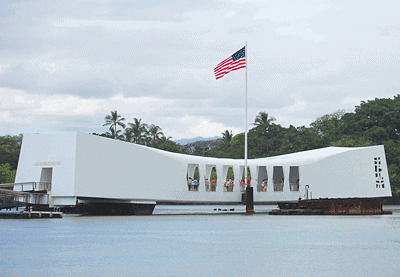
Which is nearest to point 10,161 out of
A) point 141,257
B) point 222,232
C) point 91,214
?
point 91,214

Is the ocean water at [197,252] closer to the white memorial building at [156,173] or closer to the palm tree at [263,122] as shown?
the white memorial building at [156,173]

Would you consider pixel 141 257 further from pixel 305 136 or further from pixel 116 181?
pixel 305 136

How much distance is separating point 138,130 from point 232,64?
44103mm

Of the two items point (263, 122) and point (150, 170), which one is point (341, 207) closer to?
point (150, 170)

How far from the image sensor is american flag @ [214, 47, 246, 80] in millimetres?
41844

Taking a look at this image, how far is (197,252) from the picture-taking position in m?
17.9

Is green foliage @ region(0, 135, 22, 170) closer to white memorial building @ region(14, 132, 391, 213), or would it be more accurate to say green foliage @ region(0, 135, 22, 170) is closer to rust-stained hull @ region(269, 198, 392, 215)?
white memorial building @ region(14, 132, 391, 213)

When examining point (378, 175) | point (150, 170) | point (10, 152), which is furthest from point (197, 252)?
point (10, 152)

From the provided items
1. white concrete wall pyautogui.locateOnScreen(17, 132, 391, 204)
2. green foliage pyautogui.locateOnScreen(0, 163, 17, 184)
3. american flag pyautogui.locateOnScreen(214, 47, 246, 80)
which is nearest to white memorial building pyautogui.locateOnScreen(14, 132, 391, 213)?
white concrete wall pyautogui.locateOnScreen(17, 132, 391, 204)

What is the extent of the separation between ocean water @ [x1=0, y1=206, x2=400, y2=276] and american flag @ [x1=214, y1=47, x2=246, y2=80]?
57.6 feet

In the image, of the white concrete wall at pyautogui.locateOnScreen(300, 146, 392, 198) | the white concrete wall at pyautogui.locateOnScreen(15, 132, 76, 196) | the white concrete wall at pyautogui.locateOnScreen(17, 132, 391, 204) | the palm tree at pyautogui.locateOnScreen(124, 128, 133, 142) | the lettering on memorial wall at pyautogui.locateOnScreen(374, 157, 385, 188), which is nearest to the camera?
the white concrete wall at pyautogui.locateOnScreen(15, 132, 76, 196)

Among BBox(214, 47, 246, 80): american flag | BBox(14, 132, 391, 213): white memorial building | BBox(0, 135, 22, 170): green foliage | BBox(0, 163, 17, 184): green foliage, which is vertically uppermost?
BBox(214, 47, 246, 80): american flag

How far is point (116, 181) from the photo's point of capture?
3738 centimetres

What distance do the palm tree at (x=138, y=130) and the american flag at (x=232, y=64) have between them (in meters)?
43.2
